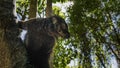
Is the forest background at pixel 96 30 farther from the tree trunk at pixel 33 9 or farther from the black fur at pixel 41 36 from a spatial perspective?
the black fur at pixel 41 36

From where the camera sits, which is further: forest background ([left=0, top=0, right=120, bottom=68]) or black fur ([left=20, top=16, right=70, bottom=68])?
forest background ([left=0, top=0, right=120, bottom=68])

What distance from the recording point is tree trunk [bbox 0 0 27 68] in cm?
179

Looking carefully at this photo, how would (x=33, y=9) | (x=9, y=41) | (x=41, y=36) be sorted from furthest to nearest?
(x=33, y=9)
(x=41, y=36)
(x=9, y=41)

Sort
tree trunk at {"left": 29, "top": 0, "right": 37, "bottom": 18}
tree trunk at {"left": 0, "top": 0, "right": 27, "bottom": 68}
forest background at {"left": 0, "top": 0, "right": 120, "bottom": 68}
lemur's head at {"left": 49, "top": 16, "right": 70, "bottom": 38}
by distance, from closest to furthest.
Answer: tree trunk at {"left": 0, "top": 0, "right": 27, "bottom": 68} < lemur's head at {"left": 49, "top": 16, "right": 70, "bottom": 38} < tree trunk at {"left": 29, "top": 0, "right": 37, "bottom": 18} < forest background at {"left": 0, "top": 0, "right": 120, "bottom": 68}

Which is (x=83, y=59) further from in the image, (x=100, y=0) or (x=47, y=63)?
(x=47, y=63)

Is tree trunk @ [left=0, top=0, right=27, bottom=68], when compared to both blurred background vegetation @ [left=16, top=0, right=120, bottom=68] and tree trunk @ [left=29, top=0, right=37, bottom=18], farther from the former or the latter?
blurred background vegetation @ [left=16, top=0, right=120, bottom=68]

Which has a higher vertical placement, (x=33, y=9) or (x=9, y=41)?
(x=33, y=9)

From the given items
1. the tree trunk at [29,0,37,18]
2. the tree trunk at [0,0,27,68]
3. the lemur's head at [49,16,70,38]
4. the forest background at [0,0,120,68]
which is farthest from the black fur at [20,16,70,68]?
the forest background at [0,0,120,68]

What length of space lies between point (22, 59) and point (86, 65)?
11770 mm

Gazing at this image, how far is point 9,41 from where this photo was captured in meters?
1.82

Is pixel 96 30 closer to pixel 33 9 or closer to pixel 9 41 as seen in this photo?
pixel 33 9

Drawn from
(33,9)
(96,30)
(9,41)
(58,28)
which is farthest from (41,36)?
(96,30)

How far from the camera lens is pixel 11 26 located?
1.88m

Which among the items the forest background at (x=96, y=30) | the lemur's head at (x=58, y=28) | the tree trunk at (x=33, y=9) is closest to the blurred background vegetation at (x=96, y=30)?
the forest background at (x=96, y=30)
